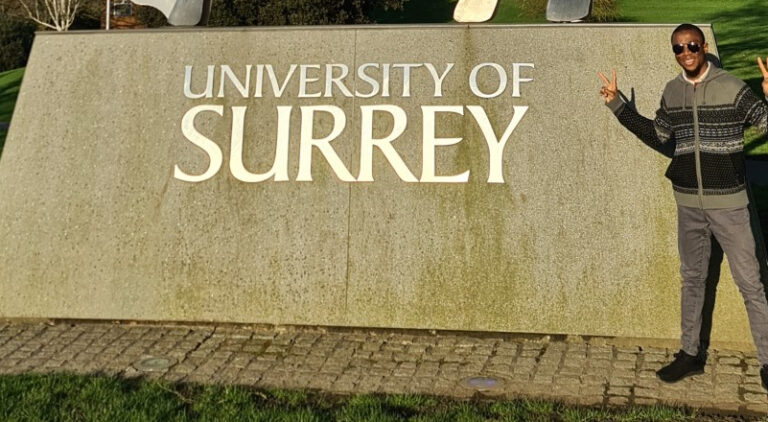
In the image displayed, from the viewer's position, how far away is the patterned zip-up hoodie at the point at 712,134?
14.5 ft

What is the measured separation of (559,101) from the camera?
5.76 metres

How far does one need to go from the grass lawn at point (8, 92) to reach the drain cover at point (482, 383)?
19241mm

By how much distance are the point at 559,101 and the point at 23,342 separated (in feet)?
13.0

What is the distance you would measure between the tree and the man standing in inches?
1279

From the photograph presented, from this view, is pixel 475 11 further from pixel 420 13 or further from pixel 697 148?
pixel 420 13

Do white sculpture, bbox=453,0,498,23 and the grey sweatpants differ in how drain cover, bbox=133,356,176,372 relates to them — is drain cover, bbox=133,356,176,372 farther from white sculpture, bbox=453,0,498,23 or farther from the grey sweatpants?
white sculpture, bbox=453,0,498,23

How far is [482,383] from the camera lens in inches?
183

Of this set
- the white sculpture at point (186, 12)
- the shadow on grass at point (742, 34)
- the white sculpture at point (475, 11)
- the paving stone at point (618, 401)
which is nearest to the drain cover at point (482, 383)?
the paving stone at point (618, 401)

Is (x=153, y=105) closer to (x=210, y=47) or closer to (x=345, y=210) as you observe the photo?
(x=210, y=47)

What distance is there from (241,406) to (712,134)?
290 centimetres

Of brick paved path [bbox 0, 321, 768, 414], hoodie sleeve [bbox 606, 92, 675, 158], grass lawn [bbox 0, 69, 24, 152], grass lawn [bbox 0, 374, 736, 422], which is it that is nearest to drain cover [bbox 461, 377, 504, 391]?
brick paved path [bbox 0, 321, 768, 414]

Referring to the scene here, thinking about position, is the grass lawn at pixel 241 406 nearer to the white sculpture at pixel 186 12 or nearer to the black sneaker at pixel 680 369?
the black sneaker at pixel 680 369

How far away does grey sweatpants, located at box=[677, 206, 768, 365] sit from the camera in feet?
14.5

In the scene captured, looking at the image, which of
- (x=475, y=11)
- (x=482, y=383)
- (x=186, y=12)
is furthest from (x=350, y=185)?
(x=186, y=12)
